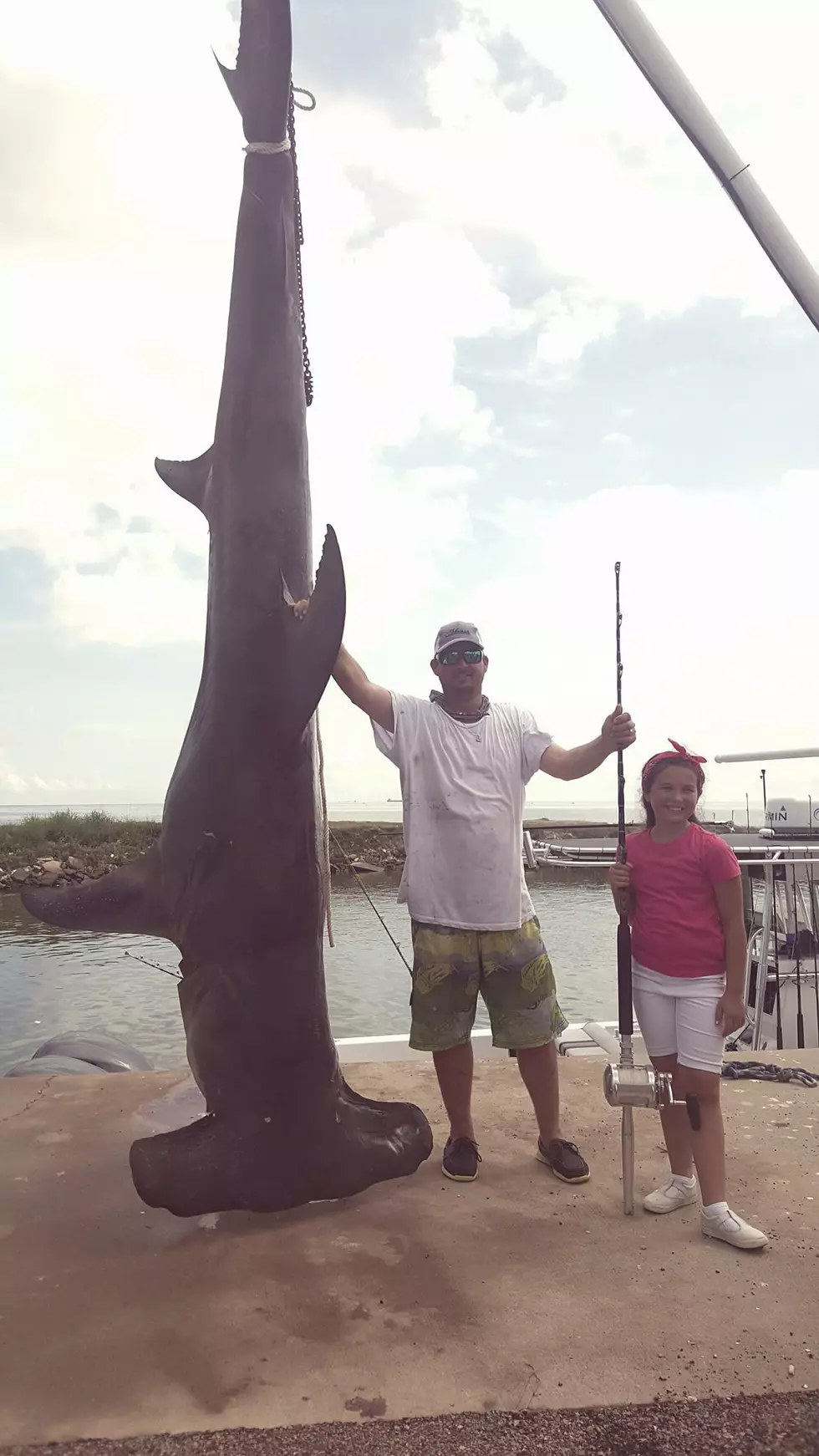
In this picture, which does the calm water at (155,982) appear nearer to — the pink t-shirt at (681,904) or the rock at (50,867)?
the rock at (50,867)

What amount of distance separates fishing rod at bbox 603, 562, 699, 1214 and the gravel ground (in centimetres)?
90

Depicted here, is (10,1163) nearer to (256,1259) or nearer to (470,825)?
(256,1259)

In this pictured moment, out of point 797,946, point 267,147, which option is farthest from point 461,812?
point 797,946

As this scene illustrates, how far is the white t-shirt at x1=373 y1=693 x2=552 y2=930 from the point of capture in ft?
10.8

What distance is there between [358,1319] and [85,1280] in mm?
804

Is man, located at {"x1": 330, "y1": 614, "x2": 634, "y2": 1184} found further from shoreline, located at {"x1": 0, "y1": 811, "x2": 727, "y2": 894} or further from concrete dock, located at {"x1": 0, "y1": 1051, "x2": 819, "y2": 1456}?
shoreline, located at {"x1": 0, "y1": 811, "x2": 727, "y2": 894}

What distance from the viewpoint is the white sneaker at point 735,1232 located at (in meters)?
2.73

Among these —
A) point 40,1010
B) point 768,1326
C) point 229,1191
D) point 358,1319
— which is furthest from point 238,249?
point 40,1010

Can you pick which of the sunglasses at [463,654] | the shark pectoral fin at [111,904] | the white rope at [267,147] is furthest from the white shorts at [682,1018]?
the white rope at [267,147]

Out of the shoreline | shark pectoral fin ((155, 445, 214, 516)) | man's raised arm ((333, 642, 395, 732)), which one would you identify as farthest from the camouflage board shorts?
the shoreline

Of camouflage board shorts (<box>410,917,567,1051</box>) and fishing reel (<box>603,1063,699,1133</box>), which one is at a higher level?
camouflage board shorts (<box>410,917,567,1051</box>)

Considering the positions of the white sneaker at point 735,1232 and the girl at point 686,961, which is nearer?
the white sneaker at point 735,1232

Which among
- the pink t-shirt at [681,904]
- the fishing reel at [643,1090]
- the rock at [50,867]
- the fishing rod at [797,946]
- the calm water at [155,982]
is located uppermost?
the pink t-shirt at [681,904]

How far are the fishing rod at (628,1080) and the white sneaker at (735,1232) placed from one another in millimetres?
249
